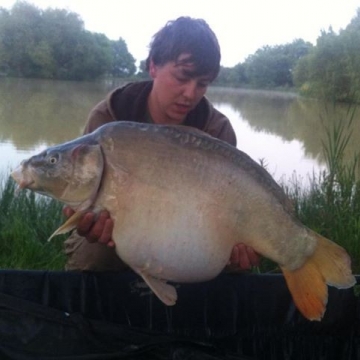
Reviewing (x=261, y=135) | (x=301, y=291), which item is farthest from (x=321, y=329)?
(x=261, y=135)

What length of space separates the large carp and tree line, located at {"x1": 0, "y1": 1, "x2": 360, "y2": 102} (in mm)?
11967

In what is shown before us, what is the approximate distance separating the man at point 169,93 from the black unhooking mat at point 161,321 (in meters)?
0.14

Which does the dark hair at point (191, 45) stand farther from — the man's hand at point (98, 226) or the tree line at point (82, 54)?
the tree line at point (82, 54)

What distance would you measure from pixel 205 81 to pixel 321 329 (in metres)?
0.82

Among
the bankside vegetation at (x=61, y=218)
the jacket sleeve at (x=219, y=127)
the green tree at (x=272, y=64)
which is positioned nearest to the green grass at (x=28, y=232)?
the bankside vegetation at (x=61, y=218)

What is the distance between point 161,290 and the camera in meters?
1.24

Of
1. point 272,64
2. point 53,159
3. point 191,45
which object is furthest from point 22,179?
point 272,64

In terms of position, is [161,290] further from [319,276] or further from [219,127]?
[219,127]

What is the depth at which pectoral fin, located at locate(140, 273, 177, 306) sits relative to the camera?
1230mm

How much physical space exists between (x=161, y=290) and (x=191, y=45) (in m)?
0.75

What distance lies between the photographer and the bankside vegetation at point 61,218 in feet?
7.21

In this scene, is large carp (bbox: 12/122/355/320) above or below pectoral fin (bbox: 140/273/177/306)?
above

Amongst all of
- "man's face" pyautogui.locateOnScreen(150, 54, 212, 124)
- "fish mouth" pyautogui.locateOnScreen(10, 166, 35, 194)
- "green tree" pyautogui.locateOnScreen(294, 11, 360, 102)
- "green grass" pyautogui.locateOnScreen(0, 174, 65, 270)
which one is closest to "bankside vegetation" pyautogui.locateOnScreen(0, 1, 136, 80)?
"green tree" pyautogui.locateOnScreen(294, 11, 360, 102)

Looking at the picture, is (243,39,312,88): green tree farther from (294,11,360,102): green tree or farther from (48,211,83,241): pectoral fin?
(48,211,83,241): pectoral fin
